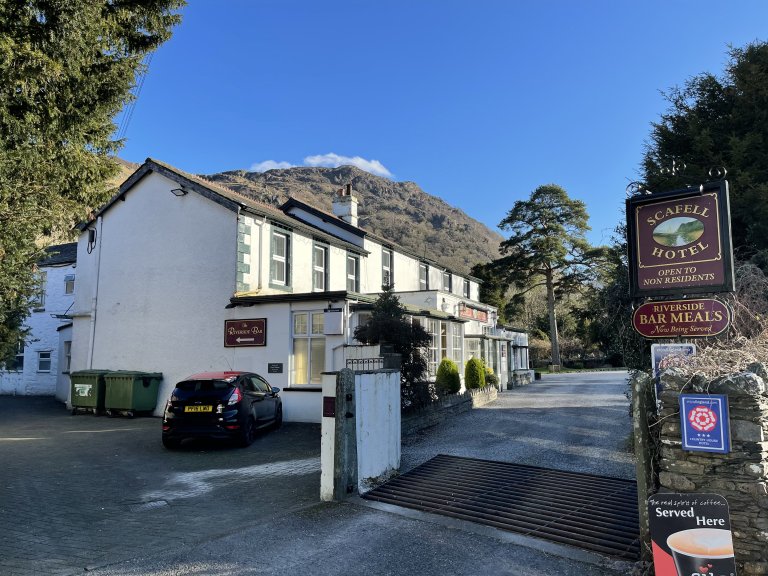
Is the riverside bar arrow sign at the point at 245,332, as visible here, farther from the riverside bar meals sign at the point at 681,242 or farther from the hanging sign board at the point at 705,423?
the hanging sign board at the point at 705,423

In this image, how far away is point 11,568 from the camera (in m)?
4.76

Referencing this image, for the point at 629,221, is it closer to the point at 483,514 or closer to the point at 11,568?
the point at 483,514

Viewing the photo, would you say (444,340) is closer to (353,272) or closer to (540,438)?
(353,272)

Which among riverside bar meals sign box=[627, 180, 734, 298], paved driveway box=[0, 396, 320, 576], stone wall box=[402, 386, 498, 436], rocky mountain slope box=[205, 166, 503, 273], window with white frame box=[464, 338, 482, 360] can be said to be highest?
rocky mountain slope box=[205, 166, 503, 273]

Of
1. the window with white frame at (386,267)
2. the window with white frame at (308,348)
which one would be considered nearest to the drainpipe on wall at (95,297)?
the window with white frame at (308,348)

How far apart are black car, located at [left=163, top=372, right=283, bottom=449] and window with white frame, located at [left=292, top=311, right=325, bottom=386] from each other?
362cm

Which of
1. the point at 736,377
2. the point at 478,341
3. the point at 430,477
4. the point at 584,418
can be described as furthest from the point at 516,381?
the point at 736,377

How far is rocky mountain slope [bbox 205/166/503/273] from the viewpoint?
117312mm

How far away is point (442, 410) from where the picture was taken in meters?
13.4

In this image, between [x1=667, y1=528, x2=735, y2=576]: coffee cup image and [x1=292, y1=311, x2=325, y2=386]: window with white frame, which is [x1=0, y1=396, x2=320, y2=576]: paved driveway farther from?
[x1=667, y1=528, x2=735, y2=576]: coffee cup image

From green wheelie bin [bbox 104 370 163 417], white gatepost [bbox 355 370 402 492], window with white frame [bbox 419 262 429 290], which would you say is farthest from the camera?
window with white frame [bbox 419 262 429 290]

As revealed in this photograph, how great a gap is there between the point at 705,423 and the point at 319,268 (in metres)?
15.9

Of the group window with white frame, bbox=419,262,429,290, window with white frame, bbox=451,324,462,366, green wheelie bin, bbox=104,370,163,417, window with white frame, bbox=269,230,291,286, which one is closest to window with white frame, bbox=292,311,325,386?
window with white frame, bbox=269,230,291,286

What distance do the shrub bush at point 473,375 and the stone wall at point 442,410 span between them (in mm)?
2398
